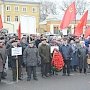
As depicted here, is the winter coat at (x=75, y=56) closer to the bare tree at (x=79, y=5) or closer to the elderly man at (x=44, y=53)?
the elderly man at (x=44, y=53)

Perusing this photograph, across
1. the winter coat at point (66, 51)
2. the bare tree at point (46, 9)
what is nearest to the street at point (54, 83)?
the winter coat at point (66, 51)

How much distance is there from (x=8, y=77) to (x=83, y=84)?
3433 mm

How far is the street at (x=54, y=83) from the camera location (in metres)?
12.7

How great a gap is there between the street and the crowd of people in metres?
0.39

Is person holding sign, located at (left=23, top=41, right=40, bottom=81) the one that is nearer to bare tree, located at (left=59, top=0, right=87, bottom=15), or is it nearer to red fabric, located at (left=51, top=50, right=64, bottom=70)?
red fabric, located at (left=51, top=50, right=64, bottom=70)

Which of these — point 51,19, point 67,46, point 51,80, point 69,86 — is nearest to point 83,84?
point 69,86

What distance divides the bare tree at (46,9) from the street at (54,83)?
80.3 metres

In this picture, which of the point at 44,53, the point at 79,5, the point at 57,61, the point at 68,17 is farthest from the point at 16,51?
the point at 79,5

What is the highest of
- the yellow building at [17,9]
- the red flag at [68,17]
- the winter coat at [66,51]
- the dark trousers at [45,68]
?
the yellow building at [17,9]

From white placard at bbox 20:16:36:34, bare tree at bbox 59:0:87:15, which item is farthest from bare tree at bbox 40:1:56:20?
white placard at bbox 20:16:36:34

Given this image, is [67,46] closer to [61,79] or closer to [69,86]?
[61,79]

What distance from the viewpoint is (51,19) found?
65312 millimetres

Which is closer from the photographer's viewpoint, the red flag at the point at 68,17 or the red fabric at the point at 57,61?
the red fabric at the point at 57,61

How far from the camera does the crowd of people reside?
1414 cm
